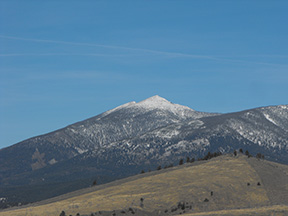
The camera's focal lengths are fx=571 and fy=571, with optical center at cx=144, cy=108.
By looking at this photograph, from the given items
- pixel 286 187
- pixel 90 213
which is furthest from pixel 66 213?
pixel 286 187

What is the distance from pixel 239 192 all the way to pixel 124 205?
132 feet

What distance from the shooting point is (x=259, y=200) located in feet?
594

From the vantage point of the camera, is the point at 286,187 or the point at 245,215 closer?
the point at 245,215

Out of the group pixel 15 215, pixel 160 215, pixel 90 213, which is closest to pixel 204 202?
pixel 160 215

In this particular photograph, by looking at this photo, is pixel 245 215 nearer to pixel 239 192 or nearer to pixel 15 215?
pixel 239 192

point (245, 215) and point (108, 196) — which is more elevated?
point (108, 196)

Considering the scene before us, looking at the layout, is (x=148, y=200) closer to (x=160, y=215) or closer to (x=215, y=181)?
(x=160, y=215)

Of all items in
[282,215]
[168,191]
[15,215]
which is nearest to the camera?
[282,215]

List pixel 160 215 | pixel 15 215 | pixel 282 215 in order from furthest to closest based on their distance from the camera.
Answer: pixel 15 215
pixel 160 215
pixel 282 215

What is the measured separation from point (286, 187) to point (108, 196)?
2441 inches

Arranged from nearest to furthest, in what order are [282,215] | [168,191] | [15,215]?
1. [282,215]
2. [15,215]
3. [168,191]

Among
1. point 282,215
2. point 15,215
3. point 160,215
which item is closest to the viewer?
point 282,215

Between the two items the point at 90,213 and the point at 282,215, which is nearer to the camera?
the point at 282,215

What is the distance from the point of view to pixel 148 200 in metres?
180
